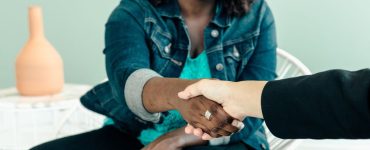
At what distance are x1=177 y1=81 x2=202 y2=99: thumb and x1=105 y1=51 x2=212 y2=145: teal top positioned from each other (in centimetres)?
28

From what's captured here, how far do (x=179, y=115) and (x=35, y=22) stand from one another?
980 mm

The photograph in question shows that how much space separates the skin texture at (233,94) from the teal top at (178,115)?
0.79ft

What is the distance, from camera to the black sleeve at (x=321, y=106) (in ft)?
2.66

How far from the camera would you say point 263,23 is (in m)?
1.49

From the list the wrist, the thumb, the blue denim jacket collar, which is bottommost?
the thumb

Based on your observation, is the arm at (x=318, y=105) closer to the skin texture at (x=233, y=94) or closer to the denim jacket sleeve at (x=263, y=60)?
the skin texture at (x=233, y=94)

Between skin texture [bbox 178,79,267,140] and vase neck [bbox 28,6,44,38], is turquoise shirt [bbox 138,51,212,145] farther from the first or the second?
vase neck [bbox 28,6,44,38]

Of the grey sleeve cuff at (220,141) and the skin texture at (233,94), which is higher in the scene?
the skin texture at (233,94)

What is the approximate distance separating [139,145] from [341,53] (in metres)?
1.14

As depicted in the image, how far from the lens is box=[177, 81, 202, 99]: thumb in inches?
43.1

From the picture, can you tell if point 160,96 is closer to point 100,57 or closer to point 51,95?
point 51,95

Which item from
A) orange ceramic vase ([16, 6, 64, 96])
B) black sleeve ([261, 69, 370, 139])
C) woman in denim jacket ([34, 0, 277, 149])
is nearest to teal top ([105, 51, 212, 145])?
woman in denim jacket ([34, 0, 277, 149])

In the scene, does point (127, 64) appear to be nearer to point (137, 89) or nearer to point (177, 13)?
point (137, 89)

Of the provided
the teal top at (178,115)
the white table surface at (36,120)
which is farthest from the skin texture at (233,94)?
the white table surface at (36,120)
